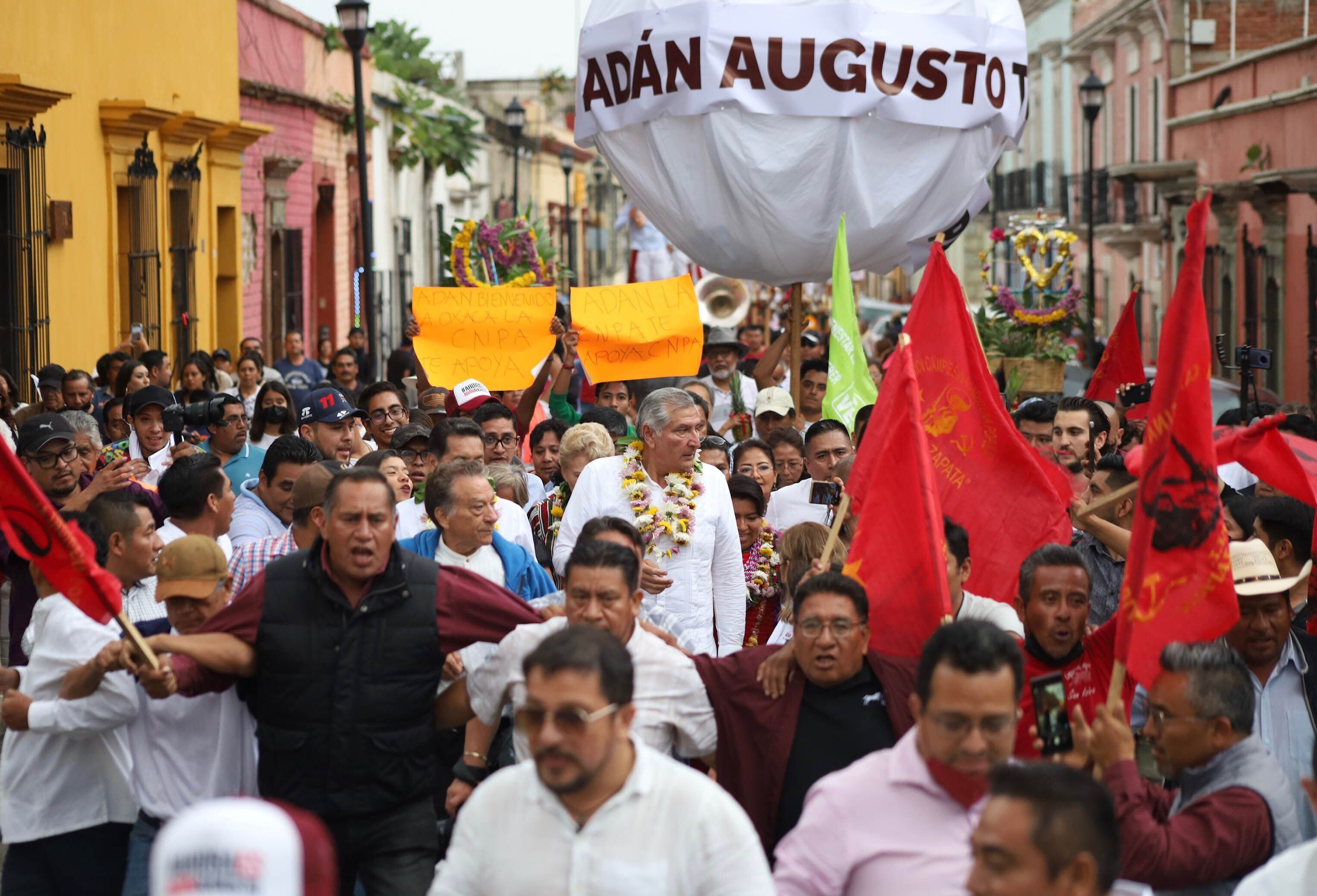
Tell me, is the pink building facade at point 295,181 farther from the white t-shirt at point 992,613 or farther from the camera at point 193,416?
the white t-shirt at point 992,613

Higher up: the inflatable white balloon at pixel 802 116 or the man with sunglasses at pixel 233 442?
the inflatable white balloon at pixel 802 116

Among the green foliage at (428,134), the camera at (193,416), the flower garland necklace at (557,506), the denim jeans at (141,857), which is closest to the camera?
the denim jeans at (141,857)

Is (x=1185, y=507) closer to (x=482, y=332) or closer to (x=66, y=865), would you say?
(x=66, y=865)

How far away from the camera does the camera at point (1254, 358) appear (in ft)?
30.4

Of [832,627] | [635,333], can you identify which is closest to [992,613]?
[832,627]

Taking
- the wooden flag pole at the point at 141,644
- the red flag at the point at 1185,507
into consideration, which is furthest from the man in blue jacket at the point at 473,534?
the red flag at the point at 1185,507

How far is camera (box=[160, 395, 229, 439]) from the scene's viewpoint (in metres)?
9.10

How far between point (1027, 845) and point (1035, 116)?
47.0 m

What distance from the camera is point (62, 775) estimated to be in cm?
525

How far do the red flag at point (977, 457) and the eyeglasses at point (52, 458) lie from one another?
12.4 ft

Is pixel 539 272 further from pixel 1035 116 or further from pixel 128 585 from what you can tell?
pixel 1035 116

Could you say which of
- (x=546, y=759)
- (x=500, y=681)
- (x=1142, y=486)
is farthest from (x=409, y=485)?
(x=546, y=759)

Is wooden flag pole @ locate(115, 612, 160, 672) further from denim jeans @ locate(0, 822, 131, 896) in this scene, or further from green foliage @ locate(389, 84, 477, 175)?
green foliage @ locate(389, 84, 477, 175)

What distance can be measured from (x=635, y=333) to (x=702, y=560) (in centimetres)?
413
